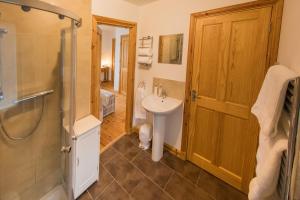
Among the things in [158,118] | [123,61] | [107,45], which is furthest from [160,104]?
[107,45]

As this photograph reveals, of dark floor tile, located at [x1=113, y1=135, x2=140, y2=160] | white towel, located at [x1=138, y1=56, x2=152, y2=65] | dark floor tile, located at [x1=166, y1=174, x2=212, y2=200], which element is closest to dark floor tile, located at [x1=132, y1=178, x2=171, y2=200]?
dark floor tile, located at [x1=166, y1=174, x2=212, y2=200]

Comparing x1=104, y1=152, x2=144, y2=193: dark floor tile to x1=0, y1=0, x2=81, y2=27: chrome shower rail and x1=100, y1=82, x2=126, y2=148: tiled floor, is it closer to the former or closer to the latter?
x1=100, y1=82, x2=126, y2=148: tiled floor

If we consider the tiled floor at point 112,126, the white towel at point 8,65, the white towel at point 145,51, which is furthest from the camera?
the tiled floor at point 112,126

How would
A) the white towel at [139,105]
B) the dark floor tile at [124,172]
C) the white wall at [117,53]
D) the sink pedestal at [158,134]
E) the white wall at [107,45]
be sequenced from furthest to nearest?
1. the white wall at [107,45]
2. the white wall at [117,53]
3. the white towel at [139,105]
4. the sink pedestal at [158,134]
5. the dark floor tile at [124,172]

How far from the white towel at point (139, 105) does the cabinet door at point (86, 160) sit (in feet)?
3.98

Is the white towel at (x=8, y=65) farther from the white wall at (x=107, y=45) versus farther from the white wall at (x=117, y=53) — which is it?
the white wall at (x=107, y=45)

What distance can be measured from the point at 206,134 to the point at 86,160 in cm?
153

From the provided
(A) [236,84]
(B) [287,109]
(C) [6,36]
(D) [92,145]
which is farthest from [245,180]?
(C) [6,36]

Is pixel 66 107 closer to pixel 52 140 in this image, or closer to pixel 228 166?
pixel 52 140

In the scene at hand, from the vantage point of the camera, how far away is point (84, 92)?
2.16m

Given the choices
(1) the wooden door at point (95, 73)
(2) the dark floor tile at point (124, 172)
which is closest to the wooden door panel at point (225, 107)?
(2) the dark floor tile at point (124, 172)

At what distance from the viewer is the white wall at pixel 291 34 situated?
1074 millimetres

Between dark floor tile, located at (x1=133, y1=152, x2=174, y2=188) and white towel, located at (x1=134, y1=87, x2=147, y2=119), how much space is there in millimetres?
713

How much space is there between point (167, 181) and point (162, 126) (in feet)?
2.38
